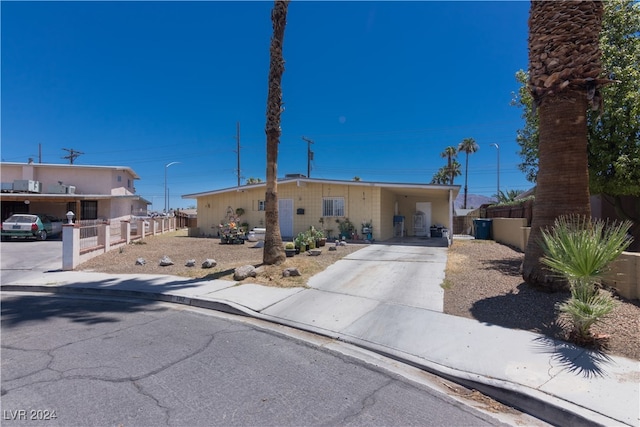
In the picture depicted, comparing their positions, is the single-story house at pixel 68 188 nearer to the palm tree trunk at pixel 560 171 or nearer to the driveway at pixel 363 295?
the driveway at pixel 363 295

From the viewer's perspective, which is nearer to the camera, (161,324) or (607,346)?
(607,346)

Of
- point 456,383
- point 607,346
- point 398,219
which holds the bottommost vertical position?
point 456,383

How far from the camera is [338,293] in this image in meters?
7.07

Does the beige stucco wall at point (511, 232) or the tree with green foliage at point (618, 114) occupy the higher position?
the tree with green foliage at point (618, 114)

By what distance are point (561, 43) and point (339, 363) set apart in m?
6.50

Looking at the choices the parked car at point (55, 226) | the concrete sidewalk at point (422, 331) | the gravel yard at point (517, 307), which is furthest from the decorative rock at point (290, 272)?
the parked car at point (55, 226)

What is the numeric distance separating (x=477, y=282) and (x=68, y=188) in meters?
27.4

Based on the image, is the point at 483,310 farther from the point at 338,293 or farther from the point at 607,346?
the point at 338,293

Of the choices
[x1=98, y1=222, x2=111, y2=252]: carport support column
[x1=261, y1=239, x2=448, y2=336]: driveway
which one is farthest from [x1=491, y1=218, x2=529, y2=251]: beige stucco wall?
[x1=98, y1=222, x2=111, y2=252]: carport support column

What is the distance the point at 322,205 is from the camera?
18688mm

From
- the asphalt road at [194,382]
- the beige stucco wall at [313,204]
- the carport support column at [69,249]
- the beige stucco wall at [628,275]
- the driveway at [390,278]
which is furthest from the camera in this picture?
the beige stucco wall at [313,204]

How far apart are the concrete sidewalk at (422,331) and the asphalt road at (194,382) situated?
21.6 inches

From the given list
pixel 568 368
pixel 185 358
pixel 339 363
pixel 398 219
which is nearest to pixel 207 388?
pixel 185 358

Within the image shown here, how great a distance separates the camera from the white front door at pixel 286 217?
1939 centimetres
